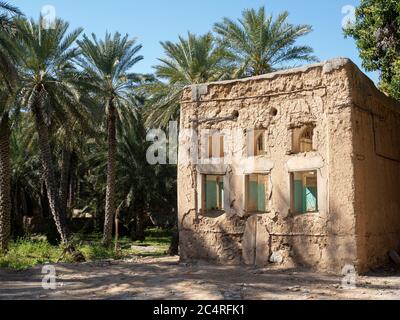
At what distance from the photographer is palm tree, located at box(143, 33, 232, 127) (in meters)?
19.7

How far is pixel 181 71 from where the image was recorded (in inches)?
789

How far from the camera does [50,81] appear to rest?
18188 mm

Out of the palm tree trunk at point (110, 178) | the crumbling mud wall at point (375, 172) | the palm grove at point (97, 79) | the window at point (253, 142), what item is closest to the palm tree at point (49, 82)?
the palm grove at point (97, 79)

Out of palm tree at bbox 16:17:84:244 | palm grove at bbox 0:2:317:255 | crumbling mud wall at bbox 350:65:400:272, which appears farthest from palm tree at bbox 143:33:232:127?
crumbling mud wall at bbox 350:65:400:272

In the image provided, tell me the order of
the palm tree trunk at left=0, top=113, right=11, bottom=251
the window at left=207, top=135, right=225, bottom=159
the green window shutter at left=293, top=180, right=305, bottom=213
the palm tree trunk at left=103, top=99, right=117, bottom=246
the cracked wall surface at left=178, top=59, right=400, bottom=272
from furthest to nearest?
the palm tree trunk at left=103, top=99, right=117, bottom=246
the palm tree trunk at left=0, top=113, right=11, bottom=251
the window at left=207, top=135, right=225, bottom=159
the green window shutter at left=293, top=180, right=305, bottom=213
the cracked wall surface at left=178, top=59, right=400, bottom=272

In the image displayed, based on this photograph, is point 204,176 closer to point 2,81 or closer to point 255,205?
point 255,205

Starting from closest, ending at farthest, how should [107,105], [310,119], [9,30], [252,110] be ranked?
[310,119] → [252,110] → [9,30] → [107,105]

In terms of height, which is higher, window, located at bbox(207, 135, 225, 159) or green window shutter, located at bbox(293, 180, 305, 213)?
window, located at bbox(207, 135, 225, 159)

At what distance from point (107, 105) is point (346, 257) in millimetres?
12849

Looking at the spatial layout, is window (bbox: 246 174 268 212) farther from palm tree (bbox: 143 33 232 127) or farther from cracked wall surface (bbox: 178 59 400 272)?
palm tree (bbox: 143 33 232 127)

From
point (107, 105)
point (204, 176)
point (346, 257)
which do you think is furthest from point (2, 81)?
point (346, 257)

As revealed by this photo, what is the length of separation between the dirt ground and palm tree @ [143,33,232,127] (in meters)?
8.05

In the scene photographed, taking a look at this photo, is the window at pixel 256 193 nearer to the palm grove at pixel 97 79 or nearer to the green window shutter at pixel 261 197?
the green window shutter at pixel 261 197

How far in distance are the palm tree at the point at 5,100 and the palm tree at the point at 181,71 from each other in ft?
17.7
